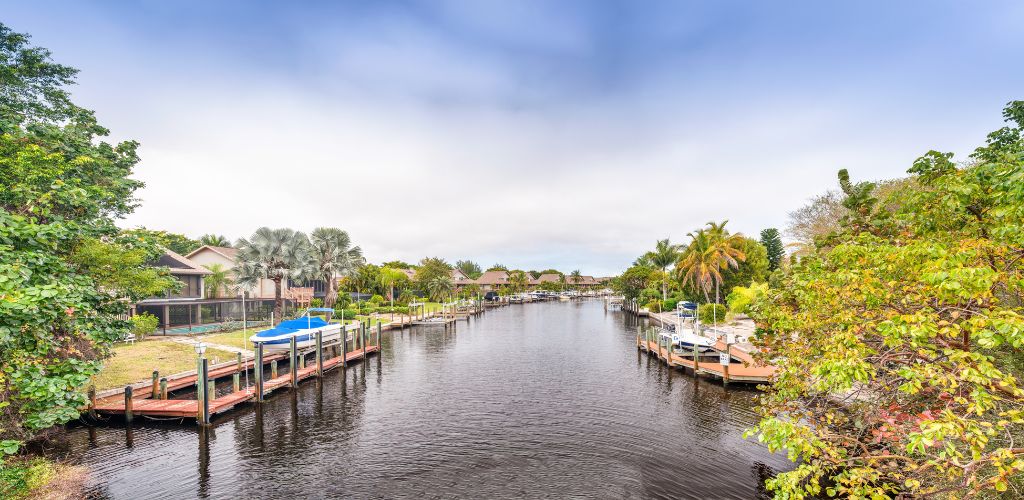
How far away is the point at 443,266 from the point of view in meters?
87.2

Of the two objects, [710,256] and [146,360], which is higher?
[710,256]

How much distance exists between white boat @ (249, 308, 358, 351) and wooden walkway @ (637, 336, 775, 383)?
24963 millimetres

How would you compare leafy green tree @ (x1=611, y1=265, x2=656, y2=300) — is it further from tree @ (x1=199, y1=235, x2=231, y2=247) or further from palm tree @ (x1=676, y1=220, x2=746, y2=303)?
tree @ (x1=199, y1=235, x2=231, y2=247)

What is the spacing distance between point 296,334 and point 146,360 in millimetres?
8547

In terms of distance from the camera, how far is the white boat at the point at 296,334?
30000 millimetres

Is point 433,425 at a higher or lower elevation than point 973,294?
lower

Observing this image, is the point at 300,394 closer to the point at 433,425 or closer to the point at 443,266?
the point at 433,425

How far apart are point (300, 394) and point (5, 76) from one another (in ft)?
76.4

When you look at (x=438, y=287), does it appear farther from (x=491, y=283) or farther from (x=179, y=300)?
(x=491, y=283)

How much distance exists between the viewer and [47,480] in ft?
44.2

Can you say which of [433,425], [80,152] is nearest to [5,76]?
[80,152]

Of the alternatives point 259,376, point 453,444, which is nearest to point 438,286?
point 259,376

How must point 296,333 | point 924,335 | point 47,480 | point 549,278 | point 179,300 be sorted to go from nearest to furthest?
point 924,335, point 47,480, point 296,333, point 179,300, point 549,278

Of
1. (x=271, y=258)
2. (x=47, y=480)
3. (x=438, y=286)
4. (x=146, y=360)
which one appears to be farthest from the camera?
(x=438, y=286)
